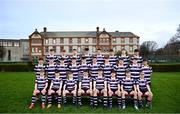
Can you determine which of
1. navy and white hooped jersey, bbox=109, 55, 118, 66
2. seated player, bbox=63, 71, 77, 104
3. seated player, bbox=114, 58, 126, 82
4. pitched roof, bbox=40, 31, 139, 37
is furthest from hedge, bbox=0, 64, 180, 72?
pitched roof, bbox=40, 31, 139, 37

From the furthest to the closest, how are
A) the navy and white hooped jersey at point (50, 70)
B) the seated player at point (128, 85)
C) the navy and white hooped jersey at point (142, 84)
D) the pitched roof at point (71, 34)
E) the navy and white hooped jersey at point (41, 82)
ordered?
the pitched roof at point (71, 34) → the navy and white hooped jersey at point (50, 70) → the navy and white hooped jersey at point (41, 82) → the navy and white hooped jersey at point (142, 84) → the seated player at point (128, 85)

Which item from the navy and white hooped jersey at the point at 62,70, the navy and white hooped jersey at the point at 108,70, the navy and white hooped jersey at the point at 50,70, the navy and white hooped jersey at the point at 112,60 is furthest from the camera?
the navy and white hooped jersey at the point at 112,60

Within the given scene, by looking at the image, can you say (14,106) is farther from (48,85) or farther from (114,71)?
(114,71)

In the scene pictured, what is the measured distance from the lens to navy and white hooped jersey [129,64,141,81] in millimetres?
12544

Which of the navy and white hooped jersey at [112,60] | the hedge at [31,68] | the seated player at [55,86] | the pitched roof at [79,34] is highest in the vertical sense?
the pitched roof at [79,34]

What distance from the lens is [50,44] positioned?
277ft

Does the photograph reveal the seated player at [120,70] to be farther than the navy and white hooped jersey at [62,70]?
No

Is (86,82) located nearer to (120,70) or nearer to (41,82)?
(120,70)

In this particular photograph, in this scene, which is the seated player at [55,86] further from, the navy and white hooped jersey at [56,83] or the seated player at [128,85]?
the seated player at [128,85]

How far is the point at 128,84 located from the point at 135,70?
73cm

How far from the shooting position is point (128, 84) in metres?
12.2

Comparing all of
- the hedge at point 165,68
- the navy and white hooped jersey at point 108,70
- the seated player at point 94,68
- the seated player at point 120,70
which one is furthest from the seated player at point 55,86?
the hedge at point 165,68

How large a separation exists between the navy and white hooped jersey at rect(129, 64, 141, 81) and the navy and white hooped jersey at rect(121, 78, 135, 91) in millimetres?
343

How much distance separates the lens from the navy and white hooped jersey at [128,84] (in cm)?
1222
